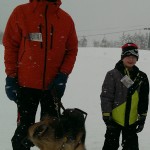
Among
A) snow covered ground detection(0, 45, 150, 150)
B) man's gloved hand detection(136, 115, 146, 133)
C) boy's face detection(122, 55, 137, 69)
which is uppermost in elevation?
boy's face detection(122, 55, 137, 69)

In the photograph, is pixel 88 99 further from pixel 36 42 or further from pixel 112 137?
pixel 36 42

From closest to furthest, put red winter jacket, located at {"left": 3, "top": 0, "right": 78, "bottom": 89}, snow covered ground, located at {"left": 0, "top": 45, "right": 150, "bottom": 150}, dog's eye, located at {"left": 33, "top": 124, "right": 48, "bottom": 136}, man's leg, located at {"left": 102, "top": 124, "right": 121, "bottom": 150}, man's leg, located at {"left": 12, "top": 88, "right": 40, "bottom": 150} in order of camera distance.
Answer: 1. dog's eye, located at {"left": 33, "top": 124, "right": 48, "bottom": 136}
2. red winter jacket, located at {"left": 3, "top": 0, "right": 78, "bottom": 89}
3. man's leg, located at {"left": 12, "top": 88, "right": 40, "bottom": 150}
4. man's leg, located at {"left": 102, "top": 124, "right": 121, "bottom": 150}
5. snow covered ground, located at {"left": 0, "top": 45, "right": 150, "bottom": 150}

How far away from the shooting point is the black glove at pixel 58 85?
3.24 meters

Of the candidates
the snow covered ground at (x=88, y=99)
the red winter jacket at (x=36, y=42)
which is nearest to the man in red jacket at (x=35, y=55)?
the red winter jacket at (x=36, y=42)

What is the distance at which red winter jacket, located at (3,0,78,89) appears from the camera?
319 cm

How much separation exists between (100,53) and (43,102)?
13273 millimetres

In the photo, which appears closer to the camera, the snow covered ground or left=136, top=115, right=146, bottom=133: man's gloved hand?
left=136, top=115, right=146, bottom=133: man's gloved hand

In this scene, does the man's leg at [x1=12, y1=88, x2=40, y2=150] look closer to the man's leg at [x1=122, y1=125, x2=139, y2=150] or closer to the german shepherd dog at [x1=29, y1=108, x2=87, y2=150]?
the german shepherd dog at [x1=29, y1=108, x2=87, y2=150]

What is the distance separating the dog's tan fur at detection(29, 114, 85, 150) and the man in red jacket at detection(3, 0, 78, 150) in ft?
1.30

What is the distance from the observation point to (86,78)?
35.0ft

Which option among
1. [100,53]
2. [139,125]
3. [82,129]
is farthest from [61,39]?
[100,53]

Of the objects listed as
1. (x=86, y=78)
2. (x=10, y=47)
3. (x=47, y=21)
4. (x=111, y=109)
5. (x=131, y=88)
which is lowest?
(x=86, y=78)

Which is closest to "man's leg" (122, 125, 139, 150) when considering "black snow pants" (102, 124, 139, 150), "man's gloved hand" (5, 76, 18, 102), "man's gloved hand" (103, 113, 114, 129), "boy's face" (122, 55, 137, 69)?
"black snow pants" (102, 124, 139, 150)

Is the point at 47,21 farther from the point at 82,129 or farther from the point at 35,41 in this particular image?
the point at 82,129
